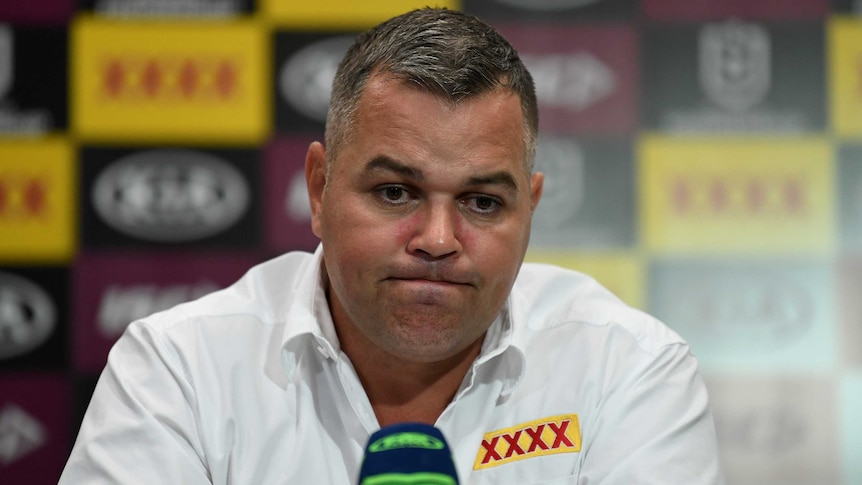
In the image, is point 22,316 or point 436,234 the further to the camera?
point 22,316

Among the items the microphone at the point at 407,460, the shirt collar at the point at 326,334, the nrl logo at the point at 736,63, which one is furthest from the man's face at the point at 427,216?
the nrl logo at the point at 736,63

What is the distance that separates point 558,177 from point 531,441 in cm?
181

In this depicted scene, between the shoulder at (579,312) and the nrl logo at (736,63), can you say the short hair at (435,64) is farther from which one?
the nrl logo at (736,63)

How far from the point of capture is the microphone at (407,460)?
40.5 inches

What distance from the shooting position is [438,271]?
1646mm

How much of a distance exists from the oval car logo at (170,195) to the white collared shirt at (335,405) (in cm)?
157

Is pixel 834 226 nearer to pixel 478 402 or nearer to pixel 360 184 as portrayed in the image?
pixel 478 402

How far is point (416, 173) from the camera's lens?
5.45 ft

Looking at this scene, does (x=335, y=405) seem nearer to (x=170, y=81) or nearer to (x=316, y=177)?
(x=316, y=177)

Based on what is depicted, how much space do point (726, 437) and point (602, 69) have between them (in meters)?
1.37

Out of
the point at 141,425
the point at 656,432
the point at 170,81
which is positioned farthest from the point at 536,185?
the point at 170,81

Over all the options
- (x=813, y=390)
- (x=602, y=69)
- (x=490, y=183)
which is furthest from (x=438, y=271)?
(x=813, y=390)

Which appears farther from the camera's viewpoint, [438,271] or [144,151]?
[144,151]

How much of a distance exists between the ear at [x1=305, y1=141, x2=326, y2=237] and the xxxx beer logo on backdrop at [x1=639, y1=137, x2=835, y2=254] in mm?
1845
